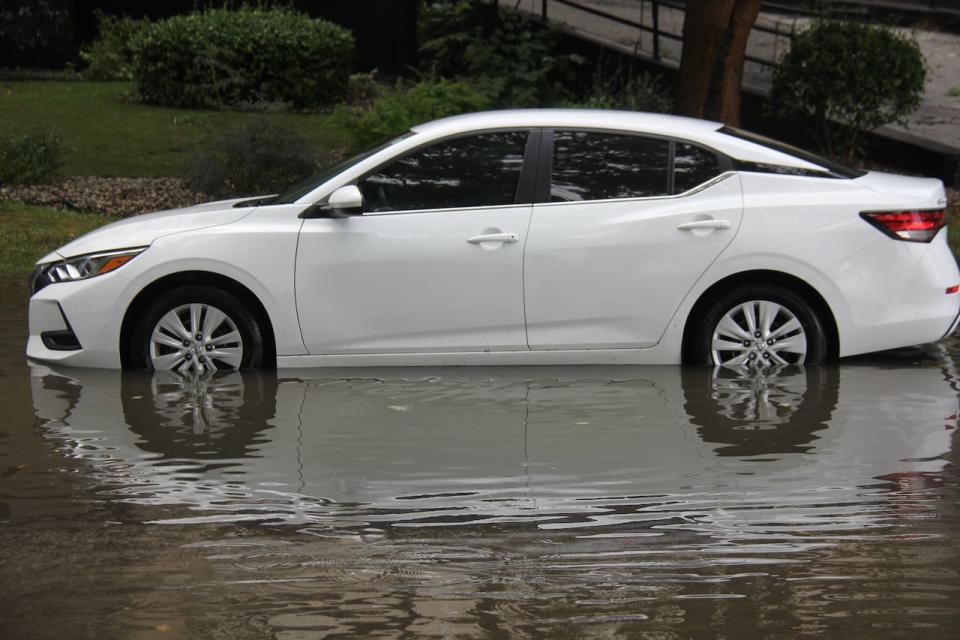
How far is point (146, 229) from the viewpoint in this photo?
827 cm

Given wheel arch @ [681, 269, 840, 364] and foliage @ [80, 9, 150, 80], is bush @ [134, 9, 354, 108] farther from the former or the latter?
wheel arch @ [681, 269, 840, 364]

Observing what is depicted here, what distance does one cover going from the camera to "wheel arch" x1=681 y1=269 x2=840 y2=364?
26.6ft

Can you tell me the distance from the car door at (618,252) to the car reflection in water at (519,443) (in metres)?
0.34

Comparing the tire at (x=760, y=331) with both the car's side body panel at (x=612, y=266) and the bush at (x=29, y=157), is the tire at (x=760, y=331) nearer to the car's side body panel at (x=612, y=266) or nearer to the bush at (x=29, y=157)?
the car's side body panel at (x=612, y=266)

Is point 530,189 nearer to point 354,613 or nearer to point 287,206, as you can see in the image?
point 287,206

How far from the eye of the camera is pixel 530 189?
320 inches

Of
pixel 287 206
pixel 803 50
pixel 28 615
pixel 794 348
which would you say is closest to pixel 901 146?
pixel 803 50

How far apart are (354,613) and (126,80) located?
2202 centimetres

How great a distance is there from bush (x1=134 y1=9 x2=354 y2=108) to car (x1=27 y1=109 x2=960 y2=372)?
14.0m

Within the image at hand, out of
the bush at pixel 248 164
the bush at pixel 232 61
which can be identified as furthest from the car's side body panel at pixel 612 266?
the bush at pixel 232 61

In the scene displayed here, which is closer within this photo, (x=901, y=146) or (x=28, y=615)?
(x=28, y=615)

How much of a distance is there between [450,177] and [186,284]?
62.6 inches

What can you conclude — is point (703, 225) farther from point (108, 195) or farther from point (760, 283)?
point (108, 195)

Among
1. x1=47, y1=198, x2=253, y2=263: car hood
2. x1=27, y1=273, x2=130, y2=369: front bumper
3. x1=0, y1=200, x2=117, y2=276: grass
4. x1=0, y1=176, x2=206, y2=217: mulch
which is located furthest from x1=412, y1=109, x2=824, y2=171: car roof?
x1=0, y1=176, x2=206, y2=217: mulch
